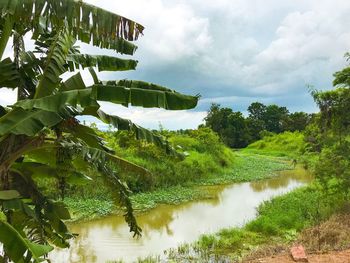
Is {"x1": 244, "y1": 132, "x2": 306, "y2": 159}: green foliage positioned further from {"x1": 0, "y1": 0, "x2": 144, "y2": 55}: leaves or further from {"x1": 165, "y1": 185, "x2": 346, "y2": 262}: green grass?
{"x1": 0, "y1": 0, "x2": 144, "y2": 55}: leaves

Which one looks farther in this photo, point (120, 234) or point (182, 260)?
point (120, 234)

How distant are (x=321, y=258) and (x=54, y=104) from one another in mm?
5927

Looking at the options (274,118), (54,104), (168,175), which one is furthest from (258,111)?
(54,104)

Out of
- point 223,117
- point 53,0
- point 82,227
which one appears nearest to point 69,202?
point 82,227

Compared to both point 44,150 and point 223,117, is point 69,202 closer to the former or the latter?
point 44,150

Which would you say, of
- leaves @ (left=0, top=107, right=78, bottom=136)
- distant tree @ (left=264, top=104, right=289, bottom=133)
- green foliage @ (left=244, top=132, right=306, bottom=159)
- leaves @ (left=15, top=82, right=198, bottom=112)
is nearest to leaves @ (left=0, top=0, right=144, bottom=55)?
leaves @ (left=15, top=82, right=198, bottom=112)

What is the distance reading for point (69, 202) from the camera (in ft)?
51.4

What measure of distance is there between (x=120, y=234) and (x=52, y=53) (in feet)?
24.8

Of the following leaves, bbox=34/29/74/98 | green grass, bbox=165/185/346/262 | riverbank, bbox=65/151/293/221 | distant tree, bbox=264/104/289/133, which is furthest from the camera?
distant tree, bbox=264/104/289/133

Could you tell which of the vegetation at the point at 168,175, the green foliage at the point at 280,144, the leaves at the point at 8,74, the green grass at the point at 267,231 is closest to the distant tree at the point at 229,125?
the green foliage at the point at 280,144

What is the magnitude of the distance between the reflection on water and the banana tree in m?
3.31

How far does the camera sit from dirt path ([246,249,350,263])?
7.90 m

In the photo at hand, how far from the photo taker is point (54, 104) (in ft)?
15.5

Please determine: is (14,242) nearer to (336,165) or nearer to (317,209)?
(317,209)
